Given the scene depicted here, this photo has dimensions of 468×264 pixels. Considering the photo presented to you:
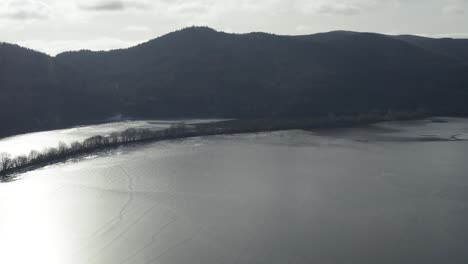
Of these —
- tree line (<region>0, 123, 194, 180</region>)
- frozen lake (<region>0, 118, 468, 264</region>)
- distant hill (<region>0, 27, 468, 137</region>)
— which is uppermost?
distant hill (<region>0, 27, 468, 137</region>)

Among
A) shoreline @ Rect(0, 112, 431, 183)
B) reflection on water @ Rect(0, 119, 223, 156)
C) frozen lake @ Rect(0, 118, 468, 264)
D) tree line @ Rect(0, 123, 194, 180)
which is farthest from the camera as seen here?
reflection on water @ Rect(0, 119, 223, 156)

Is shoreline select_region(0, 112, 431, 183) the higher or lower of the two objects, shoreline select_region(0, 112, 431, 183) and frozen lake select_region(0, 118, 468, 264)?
the higher

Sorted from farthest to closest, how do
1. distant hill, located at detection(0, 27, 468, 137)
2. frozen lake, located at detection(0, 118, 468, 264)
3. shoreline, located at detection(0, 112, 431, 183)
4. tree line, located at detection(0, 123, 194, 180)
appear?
1. distant hill, located at detection(0, 27, 468, 137)
2. shoreline, located at detection(0, 112, 431, 183)
3. tree line, located at detection(0, 123, 194, 180)
4. frozen lake, located at detection(0, 118, 468, 264)

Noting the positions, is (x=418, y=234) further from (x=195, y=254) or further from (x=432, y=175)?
(x=432, y=175)

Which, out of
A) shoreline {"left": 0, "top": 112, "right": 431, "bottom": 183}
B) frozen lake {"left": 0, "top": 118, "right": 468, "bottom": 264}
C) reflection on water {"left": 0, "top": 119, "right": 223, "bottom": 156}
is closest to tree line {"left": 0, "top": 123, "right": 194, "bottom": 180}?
shoreline {"left": 0, "top": 112, "right": 431, "bottom": 183}

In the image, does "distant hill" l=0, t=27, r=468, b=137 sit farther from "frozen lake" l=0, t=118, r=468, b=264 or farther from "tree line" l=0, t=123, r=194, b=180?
"frozen lake" l=0, t=118, r=468, b=264

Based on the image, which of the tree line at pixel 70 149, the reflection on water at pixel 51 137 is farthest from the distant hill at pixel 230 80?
the tree line at pixel 70 149

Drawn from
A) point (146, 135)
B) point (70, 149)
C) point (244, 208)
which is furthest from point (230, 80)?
point (244, 208)

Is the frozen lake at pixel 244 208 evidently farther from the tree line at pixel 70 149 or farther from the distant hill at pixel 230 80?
the distant hill at pixel 230 80
